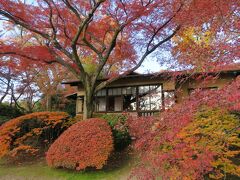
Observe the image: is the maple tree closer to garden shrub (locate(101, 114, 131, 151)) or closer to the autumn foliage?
garden shrub (locate(101, 114, 131, 151))

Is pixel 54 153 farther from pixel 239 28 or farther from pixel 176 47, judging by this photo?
pixel 176 47

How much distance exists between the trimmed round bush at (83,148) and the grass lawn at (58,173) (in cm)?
30

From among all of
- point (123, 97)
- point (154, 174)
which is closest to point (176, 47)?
point (123, 97)

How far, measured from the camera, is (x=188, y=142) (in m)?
4.41

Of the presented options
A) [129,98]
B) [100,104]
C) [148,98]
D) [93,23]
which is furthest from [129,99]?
[93,23]

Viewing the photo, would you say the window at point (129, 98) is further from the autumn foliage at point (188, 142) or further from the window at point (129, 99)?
the autumn foliage at point (188, 142)

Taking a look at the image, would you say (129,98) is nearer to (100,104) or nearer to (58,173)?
(100,104)

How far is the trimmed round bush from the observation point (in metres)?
6.55

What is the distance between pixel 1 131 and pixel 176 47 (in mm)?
9711

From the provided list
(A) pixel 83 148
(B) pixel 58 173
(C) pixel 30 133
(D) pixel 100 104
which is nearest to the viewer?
(A) pixel 83 148

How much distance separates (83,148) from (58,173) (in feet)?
4.79

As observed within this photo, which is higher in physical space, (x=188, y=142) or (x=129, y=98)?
(x=129, y=98)

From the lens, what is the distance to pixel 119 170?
23.8 ft

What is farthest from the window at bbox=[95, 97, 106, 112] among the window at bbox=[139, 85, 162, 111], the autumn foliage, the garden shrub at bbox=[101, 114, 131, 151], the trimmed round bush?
the autumn foliage
